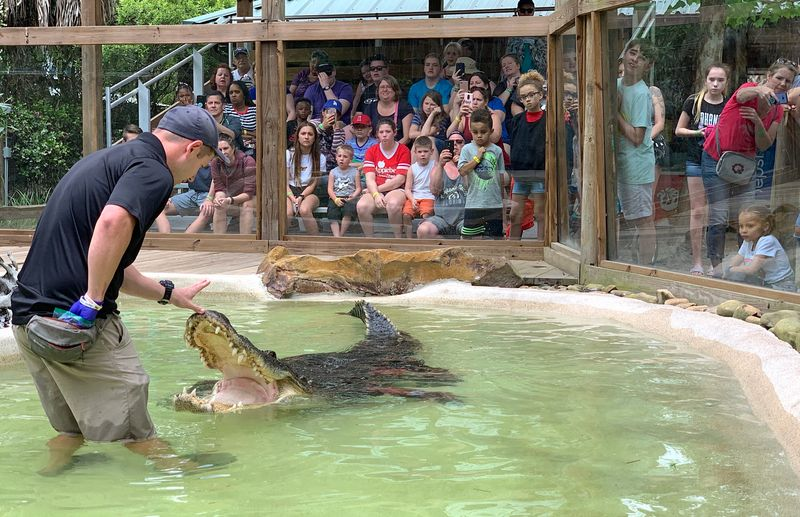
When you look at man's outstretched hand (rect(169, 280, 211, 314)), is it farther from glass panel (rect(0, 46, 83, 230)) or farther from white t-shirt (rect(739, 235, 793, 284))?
glass panel (rect(0, 46, 83, 230))

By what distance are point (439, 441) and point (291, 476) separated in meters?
0.72

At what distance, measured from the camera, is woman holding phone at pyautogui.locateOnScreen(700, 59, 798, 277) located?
6316 millimetres

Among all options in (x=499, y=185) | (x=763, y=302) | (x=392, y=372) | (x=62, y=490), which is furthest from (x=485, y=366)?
(x=499, y=185)

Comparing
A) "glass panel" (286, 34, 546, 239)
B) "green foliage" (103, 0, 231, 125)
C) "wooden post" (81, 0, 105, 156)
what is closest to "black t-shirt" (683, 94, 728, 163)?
"glass panel" (286, 34, 546, 239)

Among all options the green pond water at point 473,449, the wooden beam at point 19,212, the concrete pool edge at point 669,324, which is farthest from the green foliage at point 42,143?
the green pond water at point 473,449

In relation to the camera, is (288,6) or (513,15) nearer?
(513,15)

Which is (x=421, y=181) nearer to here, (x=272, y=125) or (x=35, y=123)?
(x=272, y=125)

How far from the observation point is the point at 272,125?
10.4 m

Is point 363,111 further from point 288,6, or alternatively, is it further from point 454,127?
point 288,6

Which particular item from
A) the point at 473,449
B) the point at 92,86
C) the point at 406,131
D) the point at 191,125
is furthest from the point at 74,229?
the point at 92,86

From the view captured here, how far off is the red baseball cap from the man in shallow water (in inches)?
259

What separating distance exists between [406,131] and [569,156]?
1655 millimetres

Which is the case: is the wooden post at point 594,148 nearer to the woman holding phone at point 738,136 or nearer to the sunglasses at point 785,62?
the woman holding phone at point 738,136

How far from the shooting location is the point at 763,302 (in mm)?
6395
